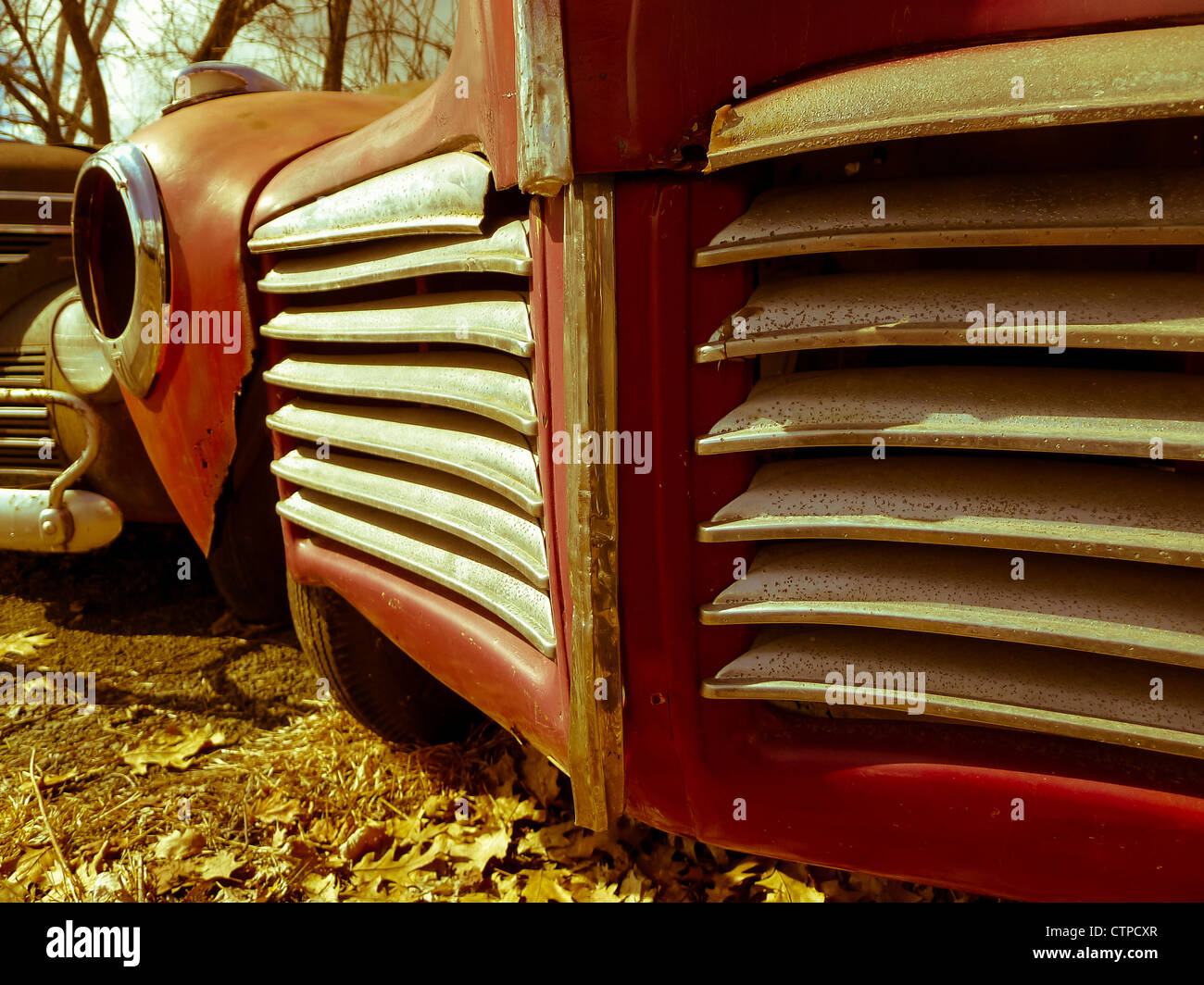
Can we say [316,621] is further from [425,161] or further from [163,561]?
[163,561]

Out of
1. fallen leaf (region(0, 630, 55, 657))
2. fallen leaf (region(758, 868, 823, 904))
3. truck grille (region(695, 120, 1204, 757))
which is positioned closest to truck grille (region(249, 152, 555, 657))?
truck grille (region(695, 120, 1204, 757))

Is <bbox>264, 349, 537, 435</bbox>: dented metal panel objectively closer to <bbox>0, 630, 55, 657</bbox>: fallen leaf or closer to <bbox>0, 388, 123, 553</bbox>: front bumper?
<bbox>0, 388, 123, 553</bbox>: front bumper

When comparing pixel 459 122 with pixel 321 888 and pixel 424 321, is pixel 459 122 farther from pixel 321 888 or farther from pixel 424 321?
pixel 321 888

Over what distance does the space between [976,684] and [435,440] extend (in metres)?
1.00

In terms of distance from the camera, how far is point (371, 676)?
2584mm

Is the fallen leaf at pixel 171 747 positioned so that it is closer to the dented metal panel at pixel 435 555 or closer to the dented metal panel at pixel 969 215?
the dented metal panel at pixel 435 555

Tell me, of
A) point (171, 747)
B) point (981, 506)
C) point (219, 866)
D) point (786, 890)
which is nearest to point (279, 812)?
point (219, 866)

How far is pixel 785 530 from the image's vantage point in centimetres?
124

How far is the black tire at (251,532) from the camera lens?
8.35 feet

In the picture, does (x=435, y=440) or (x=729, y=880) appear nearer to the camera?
(x=435, y=440)

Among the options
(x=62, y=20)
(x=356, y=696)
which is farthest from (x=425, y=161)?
(x=62, y=20)

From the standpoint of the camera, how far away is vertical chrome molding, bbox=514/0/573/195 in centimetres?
124

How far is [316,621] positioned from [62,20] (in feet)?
25.0

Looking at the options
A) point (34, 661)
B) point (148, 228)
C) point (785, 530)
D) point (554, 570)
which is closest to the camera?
point (785, 530)
